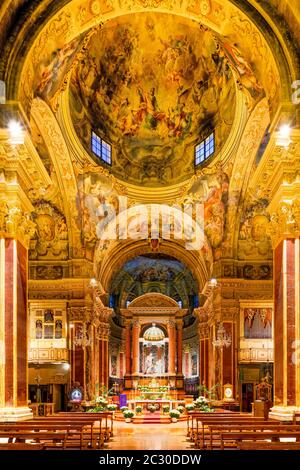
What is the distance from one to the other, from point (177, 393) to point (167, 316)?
456 cm

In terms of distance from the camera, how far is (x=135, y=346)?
3969 cm

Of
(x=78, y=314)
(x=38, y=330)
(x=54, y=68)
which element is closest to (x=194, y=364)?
(x=78, y=314)

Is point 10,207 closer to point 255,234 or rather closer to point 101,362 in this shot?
point 255,234

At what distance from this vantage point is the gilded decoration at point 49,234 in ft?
87.6

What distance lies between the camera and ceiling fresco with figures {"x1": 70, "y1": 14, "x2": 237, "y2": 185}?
23.9m

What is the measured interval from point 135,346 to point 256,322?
12.8 m

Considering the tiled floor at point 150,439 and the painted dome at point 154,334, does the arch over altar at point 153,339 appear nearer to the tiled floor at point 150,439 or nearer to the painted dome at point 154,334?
the painted dome at point 154,334

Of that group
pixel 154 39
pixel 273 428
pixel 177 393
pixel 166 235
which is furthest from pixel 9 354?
pixel 177 393

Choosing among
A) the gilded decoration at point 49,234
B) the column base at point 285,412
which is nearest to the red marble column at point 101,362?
the gilded decoration at point 49,234

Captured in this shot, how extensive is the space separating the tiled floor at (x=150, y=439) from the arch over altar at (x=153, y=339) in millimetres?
15700

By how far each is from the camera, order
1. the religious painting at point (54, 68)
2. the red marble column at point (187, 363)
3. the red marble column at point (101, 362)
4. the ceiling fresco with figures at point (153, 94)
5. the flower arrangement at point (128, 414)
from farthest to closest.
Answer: the red marble column at point (187, 363)
the red marble column at point (101, 362)
the flower arrangement at point (128, 414)
the ceiling fresco with figures at point (153, 94)
the religious painting at point (54, 68)

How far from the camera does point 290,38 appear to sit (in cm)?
1461

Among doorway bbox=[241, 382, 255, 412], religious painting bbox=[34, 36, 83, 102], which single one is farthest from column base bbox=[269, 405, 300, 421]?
doorway bbox=[241, 382, 255, 412]

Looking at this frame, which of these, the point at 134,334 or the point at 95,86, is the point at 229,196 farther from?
the point at 134,334
